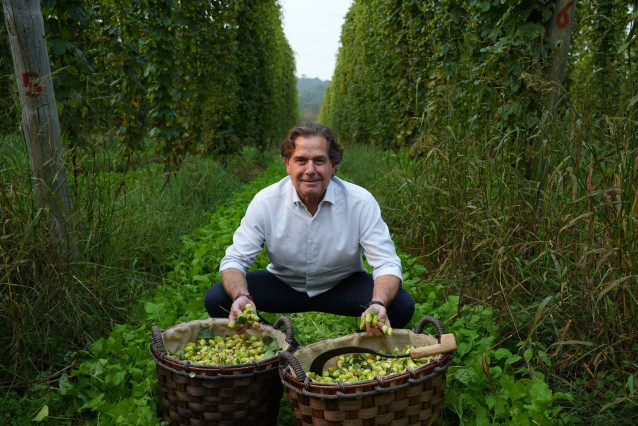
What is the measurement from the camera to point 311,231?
2797mm

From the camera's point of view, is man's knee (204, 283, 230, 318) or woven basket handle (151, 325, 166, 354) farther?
man's knee (204, 283, 230, 318)

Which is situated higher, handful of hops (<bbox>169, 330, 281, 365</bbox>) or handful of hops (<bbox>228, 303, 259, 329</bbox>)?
handful of hops (<bbox>228, 303, 259, 329</bbox>)

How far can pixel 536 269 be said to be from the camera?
279cm

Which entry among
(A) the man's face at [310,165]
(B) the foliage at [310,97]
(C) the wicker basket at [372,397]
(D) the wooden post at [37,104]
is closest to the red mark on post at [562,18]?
(A) the man's face at [310,165]

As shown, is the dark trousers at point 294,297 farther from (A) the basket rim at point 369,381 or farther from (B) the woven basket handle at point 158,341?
(A) the basket rim at point 369,381

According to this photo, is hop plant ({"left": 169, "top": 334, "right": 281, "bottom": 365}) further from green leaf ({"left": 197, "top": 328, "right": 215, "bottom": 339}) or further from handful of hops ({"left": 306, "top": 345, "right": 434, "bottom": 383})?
handful of hops ({"left": 306, "top": 345, "right": 434, "bottom": 383})

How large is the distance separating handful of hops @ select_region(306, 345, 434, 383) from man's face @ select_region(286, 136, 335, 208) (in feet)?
2.87

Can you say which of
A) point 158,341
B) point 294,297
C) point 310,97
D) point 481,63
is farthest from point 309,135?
point 310,97

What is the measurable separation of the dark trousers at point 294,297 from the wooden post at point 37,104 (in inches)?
35.6

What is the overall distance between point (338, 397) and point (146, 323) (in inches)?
69.5

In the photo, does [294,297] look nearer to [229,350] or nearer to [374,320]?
[229,350]

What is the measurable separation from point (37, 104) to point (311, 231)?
→ 1790mm

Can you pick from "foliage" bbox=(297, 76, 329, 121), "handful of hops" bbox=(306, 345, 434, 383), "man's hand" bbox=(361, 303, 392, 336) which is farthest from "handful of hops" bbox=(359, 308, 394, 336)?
"foliage" bbox=(297, 76, 329, 121)

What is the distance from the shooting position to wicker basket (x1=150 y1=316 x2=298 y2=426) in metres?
2.09
